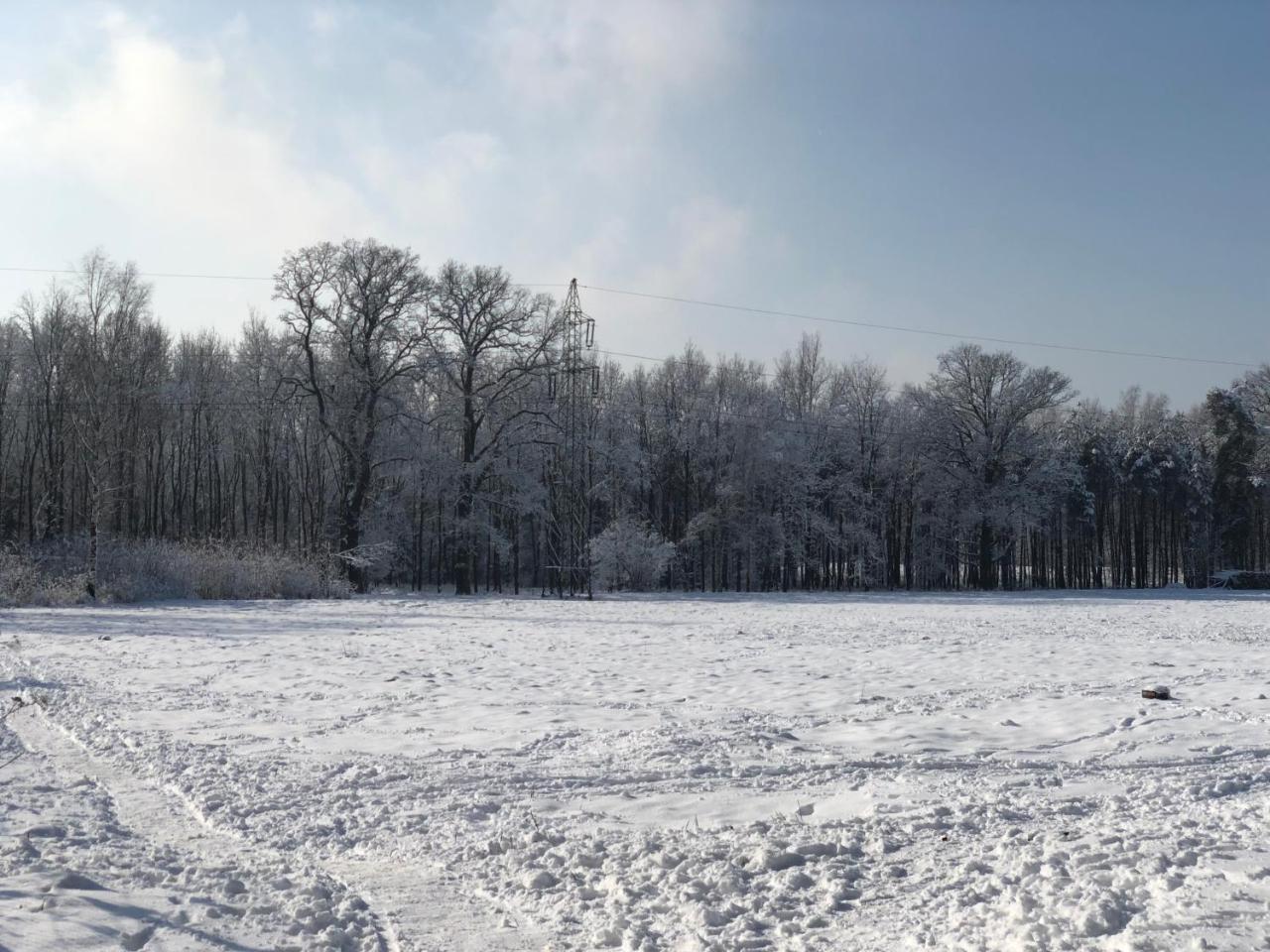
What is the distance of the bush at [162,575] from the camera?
24641 millimetres

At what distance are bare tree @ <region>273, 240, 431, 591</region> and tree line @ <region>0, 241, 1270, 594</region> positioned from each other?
0.09 metres

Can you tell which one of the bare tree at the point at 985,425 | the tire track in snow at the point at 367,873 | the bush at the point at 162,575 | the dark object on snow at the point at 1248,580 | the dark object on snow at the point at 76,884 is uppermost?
the bare tree at the point at 985,425

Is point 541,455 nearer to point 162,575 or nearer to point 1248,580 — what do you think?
point 162,575

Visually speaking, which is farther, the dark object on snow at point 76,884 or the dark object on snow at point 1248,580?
the dark object on snow at point 1248,580

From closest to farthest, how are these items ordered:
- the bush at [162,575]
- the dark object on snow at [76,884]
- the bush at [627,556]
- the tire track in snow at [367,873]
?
the tire track in snow at [367,873] < the dark object on snow at [76,884] < the bush at [162,575] < the bush at [627,556]

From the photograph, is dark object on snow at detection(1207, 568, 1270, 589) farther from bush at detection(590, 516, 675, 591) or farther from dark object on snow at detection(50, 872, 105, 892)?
dark object on snow at detection(50, 872, 105, 892)

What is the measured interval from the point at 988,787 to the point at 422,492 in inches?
1353

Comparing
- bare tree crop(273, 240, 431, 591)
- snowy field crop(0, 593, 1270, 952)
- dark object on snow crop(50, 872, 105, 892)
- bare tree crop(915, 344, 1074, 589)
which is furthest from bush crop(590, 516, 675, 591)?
dark object on snow crop(50, 872, 105, 892)

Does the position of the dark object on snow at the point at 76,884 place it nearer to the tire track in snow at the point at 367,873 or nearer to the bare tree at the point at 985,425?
the tire track in snow at the point at 367,873

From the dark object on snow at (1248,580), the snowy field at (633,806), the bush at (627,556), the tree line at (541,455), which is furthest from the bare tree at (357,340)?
the dark object on snow at (1248,580)

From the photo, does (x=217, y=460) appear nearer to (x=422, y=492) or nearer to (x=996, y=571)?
(x=422, y=492)

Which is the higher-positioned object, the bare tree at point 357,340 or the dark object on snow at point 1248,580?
the bare tree at point 357,340

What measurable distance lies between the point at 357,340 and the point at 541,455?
409 inches

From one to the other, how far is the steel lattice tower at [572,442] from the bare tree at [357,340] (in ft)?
20.1
